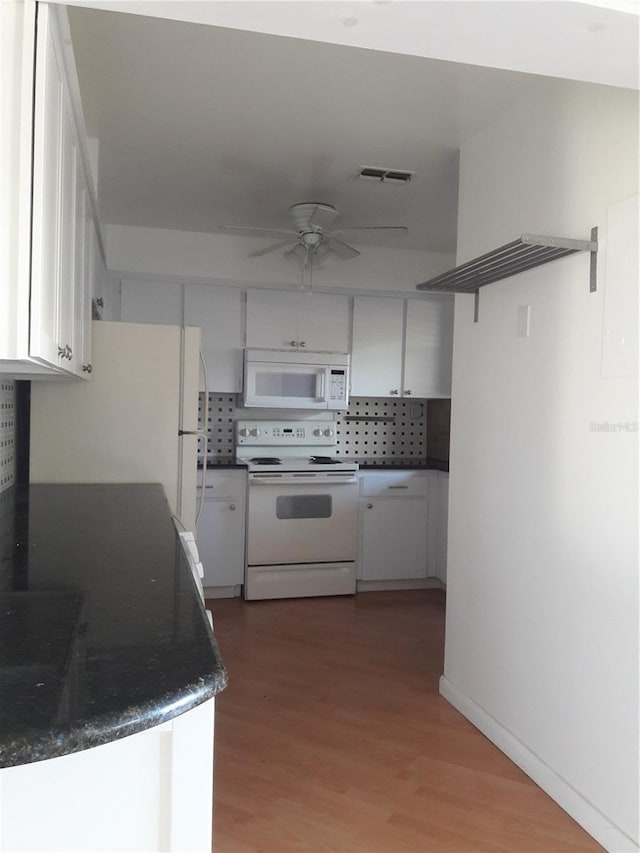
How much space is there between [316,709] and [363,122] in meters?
2.37

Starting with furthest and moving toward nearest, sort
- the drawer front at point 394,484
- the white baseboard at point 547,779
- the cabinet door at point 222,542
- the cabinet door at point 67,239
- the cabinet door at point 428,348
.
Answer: the cabinet door at point 428,348 → the drawer front at point 394,484 → the cabinet door at point 222,542 → the white baseboard at point 547,779 → the cabinet door at point 67,239

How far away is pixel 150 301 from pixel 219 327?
47cm

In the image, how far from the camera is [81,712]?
2.65ft

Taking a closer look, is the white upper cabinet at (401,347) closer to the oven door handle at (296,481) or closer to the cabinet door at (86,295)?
the oven door handle at (296,481)

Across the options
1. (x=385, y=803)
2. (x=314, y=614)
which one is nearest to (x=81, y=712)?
(x=385, y=803)

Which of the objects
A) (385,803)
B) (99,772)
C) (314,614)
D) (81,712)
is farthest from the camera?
(314,614)

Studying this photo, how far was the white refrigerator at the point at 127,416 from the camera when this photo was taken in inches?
116

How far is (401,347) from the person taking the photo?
4.76 m

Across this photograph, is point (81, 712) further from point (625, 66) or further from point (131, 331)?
point (131, 331)

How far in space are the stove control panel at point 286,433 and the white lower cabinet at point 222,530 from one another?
Answer: 451mm

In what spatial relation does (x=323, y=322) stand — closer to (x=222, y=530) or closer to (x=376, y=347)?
(x=376, y=347)

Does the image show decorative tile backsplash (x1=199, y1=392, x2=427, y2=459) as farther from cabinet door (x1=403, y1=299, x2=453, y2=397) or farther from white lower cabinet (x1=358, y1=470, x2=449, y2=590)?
white lower cabinet (x1=358, y1=470, x2=449, y2=590)

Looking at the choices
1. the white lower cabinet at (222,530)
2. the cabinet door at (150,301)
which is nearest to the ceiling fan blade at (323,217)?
the cabinet door at (150,301)

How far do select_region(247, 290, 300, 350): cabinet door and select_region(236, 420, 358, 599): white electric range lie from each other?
812 mm
